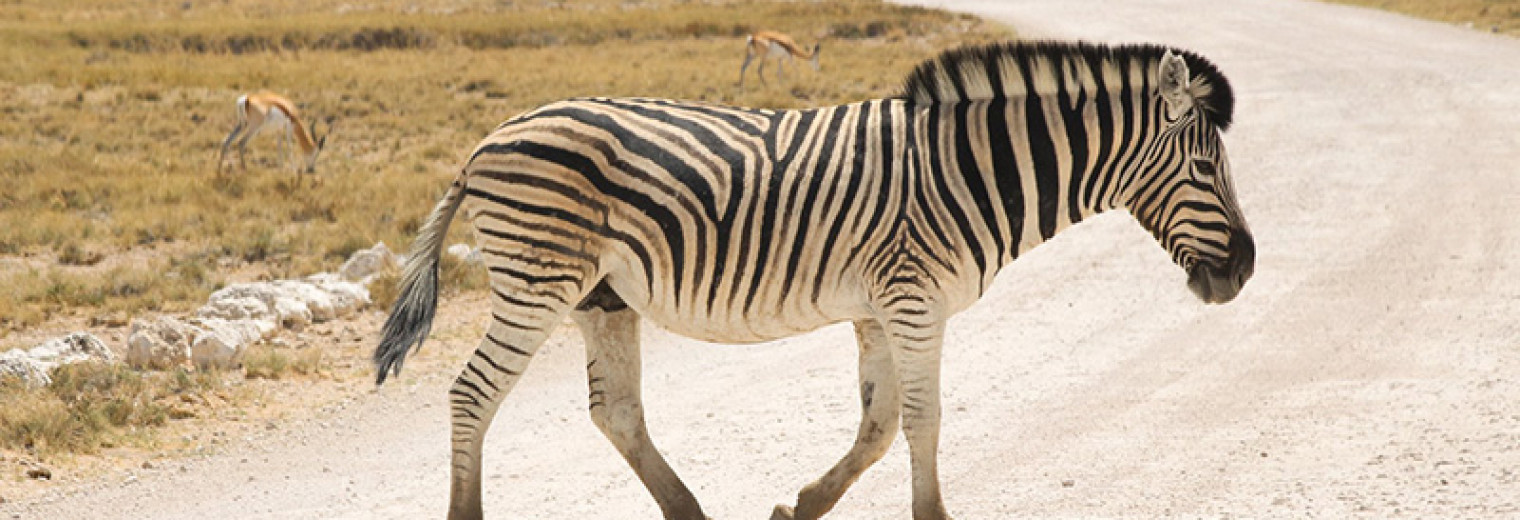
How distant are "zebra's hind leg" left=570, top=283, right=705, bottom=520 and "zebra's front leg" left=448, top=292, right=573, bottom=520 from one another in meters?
0.48

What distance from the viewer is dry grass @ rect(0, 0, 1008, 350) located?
44.3ft

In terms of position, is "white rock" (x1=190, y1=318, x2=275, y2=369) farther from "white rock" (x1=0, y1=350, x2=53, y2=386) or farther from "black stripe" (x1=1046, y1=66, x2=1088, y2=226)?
"black stripe" (x1=1046, y1=66, x2=1088, y2=226)

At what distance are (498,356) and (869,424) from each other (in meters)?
1.49

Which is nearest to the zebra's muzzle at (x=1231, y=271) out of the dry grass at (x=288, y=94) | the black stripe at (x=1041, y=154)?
the black stripe at (x=1041, y=154)

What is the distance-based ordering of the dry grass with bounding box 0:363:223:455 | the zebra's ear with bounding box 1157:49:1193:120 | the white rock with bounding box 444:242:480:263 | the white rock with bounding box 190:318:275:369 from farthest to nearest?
the white rock with bounding box 444:242:480:263
the white rock with bounding box 190:318:275:369
the dry grass with bounding box 0:363:223:455
the zebra's ear with bounding box 1157:49:1193:120

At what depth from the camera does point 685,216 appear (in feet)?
18.9

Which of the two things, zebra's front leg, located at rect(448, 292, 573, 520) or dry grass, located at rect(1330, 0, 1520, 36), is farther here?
dry grass, located at rect(1330, 0, 1520, 36)

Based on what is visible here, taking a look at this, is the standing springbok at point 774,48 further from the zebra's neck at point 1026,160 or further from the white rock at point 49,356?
the zebra's neck at point 1026,160

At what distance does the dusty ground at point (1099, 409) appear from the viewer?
6832mm

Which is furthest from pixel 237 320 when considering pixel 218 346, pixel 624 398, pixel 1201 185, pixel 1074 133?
pixel 1201 185

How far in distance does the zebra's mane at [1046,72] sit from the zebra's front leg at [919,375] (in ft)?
3.05

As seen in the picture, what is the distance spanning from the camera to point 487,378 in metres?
5.71

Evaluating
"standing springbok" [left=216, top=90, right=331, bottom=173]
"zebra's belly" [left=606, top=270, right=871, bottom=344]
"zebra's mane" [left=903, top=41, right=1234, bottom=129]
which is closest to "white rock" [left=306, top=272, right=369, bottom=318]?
"zebra's belly" [left=606, top=270, right=871, bottom=344]

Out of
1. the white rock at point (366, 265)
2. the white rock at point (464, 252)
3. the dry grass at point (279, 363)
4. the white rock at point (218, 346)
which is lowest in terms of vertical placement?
the white rock at point (464, 252)
